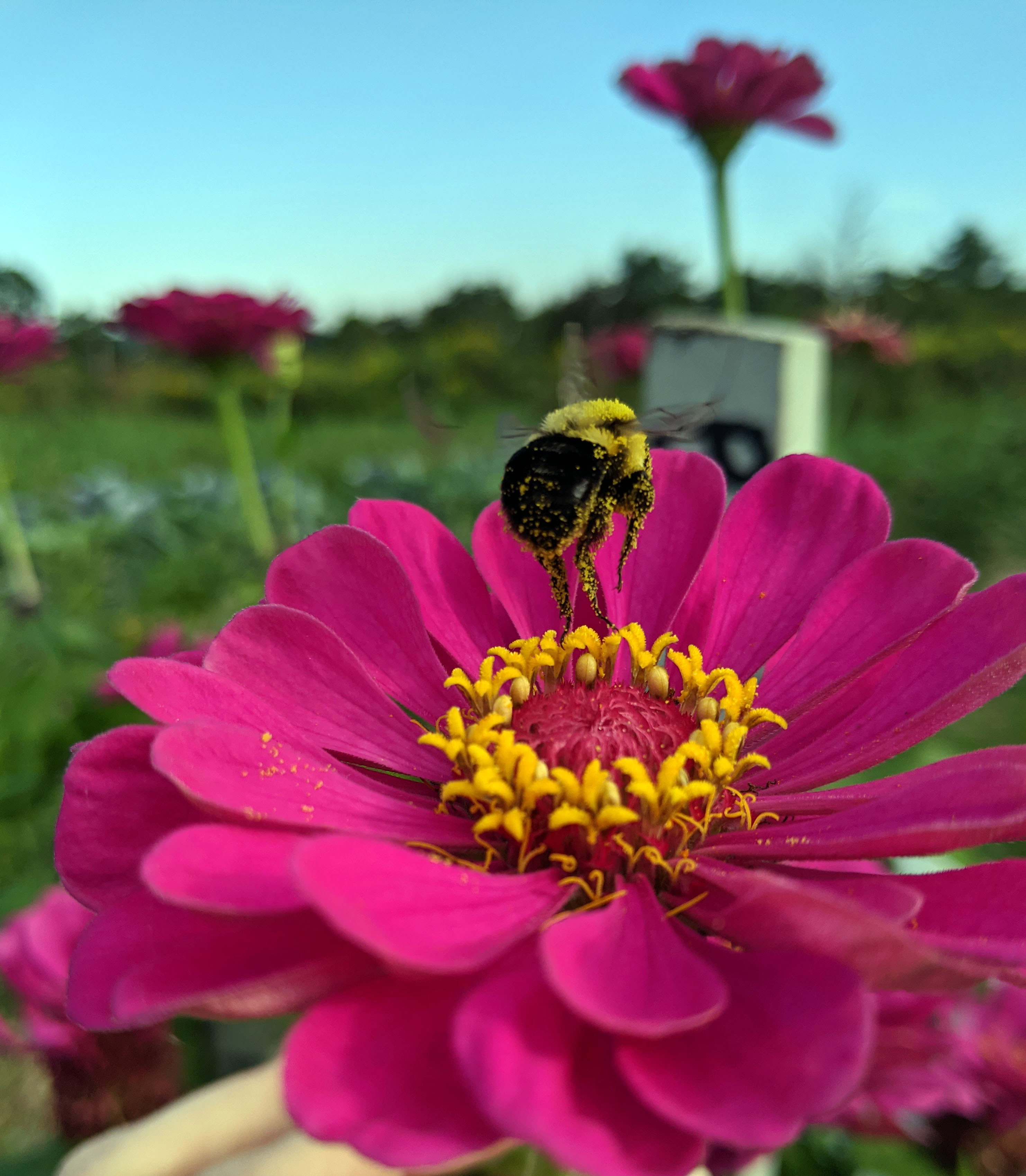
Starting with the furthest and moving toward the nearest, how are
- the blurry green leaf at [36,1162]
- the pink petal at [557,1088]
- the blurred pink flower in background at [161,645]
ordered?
the blurred pink flower in background at [161,645], the blurry green leaf at [36,1162], the pink petal at [557,1088]

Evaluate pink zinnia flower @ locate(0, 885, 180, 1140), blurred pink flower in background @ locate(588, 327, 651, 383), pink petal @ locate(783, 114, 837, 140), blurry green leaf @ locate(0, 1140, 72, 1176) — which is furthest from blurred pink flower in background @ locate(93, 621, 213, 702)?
blurred pink flower in background @ locate(588, 327, 651, 383)

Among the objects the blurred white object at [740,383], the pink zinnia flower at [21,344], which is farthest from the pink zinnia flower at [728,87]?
the pink zinnia flower at [21,344]

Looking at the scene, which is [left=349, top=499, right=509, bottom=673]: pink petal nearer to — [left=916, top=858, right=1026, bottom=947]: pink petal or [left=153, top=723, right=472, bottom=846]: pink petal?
[left=153, top=723, right=472, bottom=846]: pink petal

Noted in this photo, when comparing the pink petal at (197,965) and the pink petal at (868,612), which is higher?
the pink petal at (868,612)

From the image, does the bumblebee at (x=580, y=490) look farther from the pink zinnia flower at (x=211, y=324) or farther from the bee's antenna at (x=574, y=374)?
the pink zinnia flower at (x=211, y=324)

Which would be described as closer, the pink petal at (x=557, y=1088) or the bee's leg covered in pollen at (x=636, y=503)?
the pink petal at (x=557, y=1088)

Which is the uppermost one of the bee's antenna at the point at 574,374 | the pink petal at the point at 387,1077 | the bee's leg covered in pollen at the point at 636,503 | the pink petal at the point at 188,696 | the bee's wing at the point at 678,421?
the bee's antenna at the point at 574,374

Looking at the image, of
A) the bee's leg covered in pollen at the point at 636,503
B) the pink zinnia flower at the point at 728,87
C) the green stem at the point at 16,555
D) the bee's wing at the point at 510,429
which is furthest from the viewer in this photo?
the green stem at the point at 16,555
